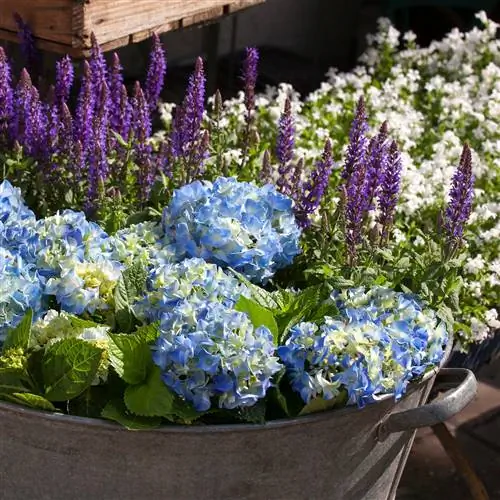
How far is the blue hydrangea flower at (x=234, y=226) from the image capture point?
1850 millimetres

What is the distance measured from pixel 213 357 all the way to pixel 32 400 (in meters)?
0.30

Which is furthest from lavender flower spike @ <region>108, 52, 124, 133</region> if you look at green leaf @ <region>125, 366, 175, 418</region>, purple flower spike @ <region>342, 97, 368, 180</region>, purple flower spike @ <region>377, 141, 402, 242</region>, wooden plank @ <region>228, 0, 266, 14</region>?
green leaf @ <region>125, 366, 175, 418</region>

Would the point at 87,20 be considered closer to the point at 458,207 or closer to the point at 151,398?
the point at 458,207

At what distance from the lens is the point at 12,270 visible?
1.69 meters

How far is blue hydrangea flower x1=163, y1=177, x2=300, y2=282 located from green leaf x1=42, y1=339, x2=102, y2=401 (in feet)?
1.26

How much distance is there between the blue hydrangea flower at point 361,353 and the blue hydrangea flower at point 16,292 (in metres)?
0.46

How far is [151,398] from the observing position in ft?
4.94

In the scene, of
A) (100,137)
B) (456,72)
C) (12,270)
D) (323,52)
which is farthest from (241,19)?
(12,270)

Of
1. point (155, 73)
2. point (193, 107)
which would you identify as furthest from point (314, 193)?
point (155, 73)

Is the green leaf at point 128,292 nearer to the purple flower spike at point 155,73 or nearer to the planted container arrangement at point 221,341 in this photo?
the planted container arrangement at point 221,341

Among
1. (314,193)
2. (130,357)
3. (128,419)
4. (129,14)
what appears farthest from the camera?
(129,14)

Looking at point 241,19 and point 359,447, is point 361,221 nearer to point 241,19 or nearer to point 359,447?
point 359,447

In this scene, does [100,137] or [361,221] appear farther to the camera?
[100,137]

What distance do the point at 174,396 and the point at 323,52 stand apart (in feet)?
16.3
